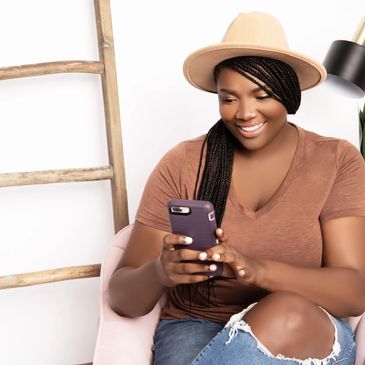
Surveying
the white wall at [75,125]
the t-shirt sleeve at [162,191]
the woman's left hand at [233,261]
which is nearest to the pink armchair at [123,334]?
the t-shirt sleeve at [162,191]

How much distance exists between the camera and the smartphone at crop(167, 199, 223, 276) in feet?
3.38

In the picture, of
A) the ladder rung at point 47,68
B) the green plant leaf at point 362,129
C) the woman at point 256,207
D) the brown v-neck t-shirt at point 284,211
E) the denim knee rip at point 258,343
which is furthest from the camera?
the green plant leaf at point 362,129

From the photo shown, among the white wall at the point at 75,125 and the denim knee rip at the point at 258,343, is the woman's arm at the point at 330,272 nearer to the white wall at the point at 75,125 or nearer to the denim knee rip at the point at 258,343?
the denim knee rip at the point at 258,343

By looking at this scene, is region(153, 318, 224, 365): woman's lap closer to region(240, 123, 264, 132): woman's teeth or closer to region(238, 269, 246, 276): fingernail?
region(238, 269, 246, 276): fingernail

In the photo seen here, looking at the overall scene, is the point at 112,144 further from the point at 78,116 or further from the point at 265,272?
the point at 265,272

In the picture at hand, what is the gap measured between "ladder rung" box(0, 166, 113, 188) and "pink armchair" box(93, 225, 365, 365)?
254mm

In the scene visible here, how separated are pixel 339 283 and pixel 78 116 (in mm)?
852

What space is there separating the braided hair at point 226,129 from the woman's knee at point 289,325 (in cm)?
28

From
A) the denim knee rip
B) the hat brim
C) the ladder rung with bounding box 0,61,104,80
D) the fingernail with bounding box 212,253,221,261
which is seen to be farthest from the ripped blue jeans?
the ladder rung with bounding box 0,61,104,80

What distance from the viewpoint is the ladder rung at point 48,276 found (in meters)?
1.59

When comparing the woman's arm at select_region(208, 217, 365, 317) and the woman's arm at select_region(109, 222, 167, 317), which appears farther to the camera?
the woman's arm at select_region(109, 222, 167, 317)

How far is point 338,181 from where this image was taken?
128cm

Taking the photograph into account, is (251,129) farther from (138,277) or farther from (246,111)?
(138,277)

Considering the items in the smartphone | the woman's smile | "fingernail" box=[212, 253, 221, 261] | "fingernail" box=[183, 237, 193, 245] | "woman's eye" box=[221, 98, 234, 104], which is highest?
"woman's eye" box=[221, 98, 234, 104]
